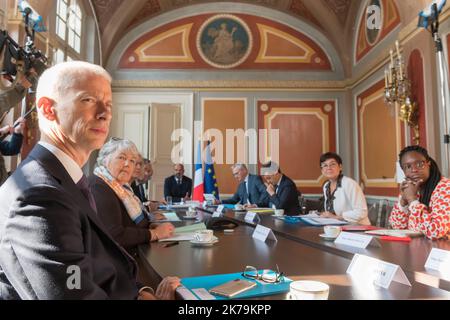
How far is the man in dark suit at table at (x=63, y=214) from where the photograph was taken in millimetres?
667

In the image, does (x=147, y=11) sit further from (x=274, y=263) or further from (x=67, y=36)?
(x=274, y=263)

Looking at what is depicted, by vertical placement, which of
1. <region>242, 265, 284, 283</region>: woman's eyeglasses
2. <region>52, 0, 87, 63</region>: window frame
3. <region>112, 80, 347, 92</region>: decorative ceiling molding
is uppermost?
<region>52, 0, 87, 63</region>: window frame

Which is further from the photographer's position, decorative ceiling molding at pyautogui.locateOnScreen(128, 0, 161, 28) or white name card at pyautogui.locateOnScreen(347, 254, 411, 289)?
decorative ceiling molding at pyautogui.locateOnScreen(128, 0, 161, 28)

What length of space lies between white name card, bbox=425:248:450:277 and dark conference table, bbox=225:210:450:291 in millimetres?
24

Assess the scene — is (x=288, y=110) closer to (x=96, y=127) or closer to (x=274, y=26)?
(x=274, y=26)

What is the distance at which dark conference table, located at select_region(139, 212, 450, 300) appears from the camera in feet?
2.97

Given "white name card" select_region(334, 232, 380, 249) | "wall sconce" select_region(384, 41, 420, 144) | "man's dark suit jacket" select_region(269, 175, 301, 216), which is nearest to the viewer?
"white name card" select_region(334, 232, 380, 249)

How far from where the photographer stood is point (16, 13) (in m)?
3.70

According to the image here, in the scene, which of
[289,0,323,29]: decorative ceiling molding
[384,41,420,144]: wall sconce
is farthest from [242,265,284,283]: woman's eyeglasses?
[289,0,323,29]: decorative ceiling molding

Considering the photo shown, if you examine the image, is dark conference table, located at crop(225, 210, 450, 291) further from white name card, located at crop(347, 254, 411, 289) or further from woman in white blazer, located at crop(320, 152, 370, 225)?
woman in white blazer, located at crop(320, 152, 370, 225)

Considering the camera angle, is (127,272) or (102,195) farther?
(102,195)

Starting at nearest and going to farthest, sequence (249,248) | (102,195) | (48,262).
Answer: (48,262)
(249,248)
(102,195)

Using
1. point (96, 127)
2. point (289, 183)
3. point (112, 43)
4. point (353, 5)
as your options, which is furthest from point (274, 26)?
point (96, 127)

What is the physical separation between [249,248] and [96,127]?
0.91m
